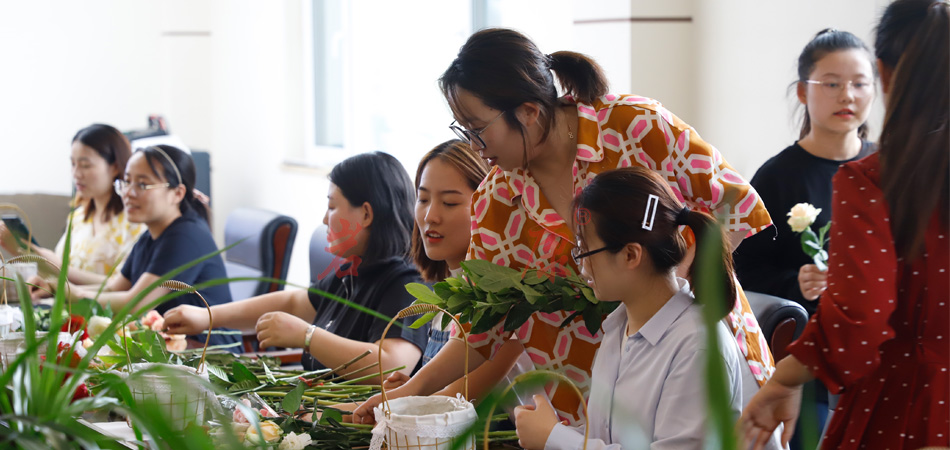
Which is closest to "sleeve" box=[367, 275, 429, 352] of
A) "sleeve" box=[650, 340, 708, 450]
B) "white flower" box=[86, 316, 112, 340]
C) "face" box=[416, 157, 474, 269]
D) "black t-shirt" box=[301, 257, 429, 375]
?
"black t-shirt" box=[301, 257, 429, 375]

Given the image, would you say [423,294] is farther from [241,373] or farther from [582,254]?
[241,373]

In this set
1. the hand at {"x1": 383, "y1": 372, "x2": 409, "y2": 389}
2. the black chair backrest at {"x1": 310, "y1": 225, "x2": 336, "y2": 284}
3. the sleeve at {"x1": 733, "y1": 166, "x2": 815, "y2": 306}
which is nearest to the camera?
the hand at {"x1": 383, "y1": 372, "x2": 409, "y2": 389}

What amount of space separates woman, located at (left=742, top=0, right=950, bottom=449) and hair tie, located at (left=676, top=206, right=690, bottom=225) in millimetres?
235

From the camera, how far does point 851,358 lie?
45.9 inches

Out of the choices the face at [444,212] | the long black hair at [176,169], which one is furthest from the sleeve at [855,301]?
the long black hair at [176,169]

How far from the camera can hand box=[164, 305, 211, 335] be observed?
7.93 ft

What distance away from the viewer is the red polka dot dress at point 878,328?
1.17 metres

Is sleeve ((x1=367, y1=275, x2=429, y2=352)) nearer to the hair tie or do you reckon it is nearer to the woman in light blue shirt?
the woman in light blue shirt

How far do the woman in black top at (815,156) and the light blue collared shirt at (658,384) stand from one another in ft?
3.76

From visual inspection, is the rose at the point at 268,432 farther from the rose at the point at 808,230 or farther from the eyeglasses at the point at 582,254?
the rose at the point at 808,230

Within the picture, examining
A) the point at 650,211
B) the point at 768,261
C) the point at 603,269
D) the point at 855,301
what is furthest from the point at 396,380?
the point at 768,261

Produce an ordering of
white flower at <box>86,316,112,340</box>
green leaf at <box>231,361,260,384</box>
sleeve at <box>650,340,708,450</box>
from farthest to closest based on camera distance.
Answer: white flower at <box>86,316,112,340</box> → green leaf at <box>231,361,260,384</box> → sleeve at <box>650,340,708,450</box>

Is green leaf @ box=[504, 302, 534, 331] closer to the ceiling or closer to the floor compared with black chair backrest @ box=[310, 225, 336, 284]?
closer to the ceiling

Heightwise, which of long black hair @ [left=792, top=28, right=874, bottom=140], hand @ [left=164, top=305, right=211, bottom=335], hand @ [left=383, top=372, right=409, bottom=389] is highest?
long black hair @ [left=792, top=28, right=874, bottom=140]
